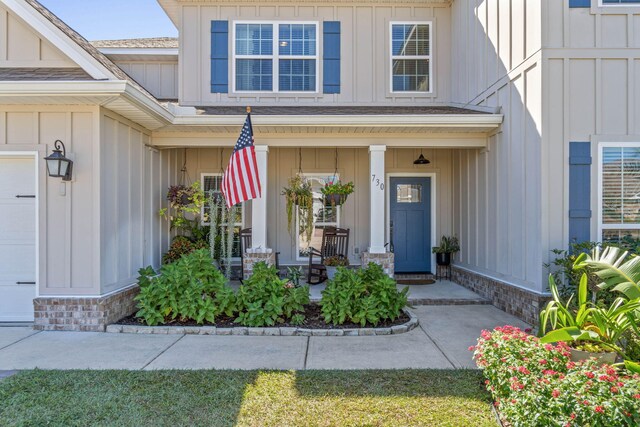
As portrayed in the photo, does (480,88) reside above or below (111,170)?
above

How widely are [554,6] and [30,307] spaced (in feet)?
26.6

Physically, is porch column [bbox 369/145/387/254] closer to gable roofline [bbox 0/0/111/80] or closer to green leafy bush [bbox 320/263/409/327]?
green leafy bush [bbox 320/263/409/327]

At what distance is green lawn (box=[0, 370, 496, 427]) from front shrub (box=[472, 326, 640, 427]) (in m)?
0.35

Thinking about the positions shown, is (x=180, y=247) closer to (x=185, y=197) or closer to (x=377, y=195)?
(x=185, y=197)

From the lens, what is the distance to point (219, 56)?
325 inches

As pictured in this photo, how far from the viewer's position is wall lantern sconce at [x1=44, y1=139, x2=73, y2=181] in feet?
16.6

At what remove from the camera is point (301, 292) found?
5637 mm

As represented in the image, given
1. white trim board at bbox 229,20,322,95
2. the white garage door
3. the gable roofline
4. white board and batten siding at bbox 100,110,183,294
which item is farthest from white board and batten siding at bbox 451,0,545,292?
the white garage door

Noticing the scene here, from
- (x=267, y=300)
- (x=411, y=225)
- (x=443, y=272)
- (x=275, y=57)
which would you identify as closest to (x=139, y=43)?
(x=275, y=57)

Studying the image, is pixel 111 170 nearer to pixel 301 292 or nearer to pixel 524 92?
pixel 301 292

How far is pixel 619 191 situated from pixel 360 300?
12.3 ft

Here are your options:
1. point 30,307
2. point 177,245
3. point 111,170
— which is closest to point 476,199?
point 177,245

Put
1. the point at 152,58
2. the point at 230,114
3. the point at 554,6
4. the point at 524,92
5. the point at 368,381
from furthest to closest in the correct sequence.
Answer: the point at 152,58 → the point at 230,114 → the point at 524,92 → the point at 554,6 → the point at 368,381

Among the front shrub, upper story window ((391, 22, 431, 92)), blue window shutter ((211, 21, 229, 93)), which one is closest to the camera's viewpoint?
the front shrub
